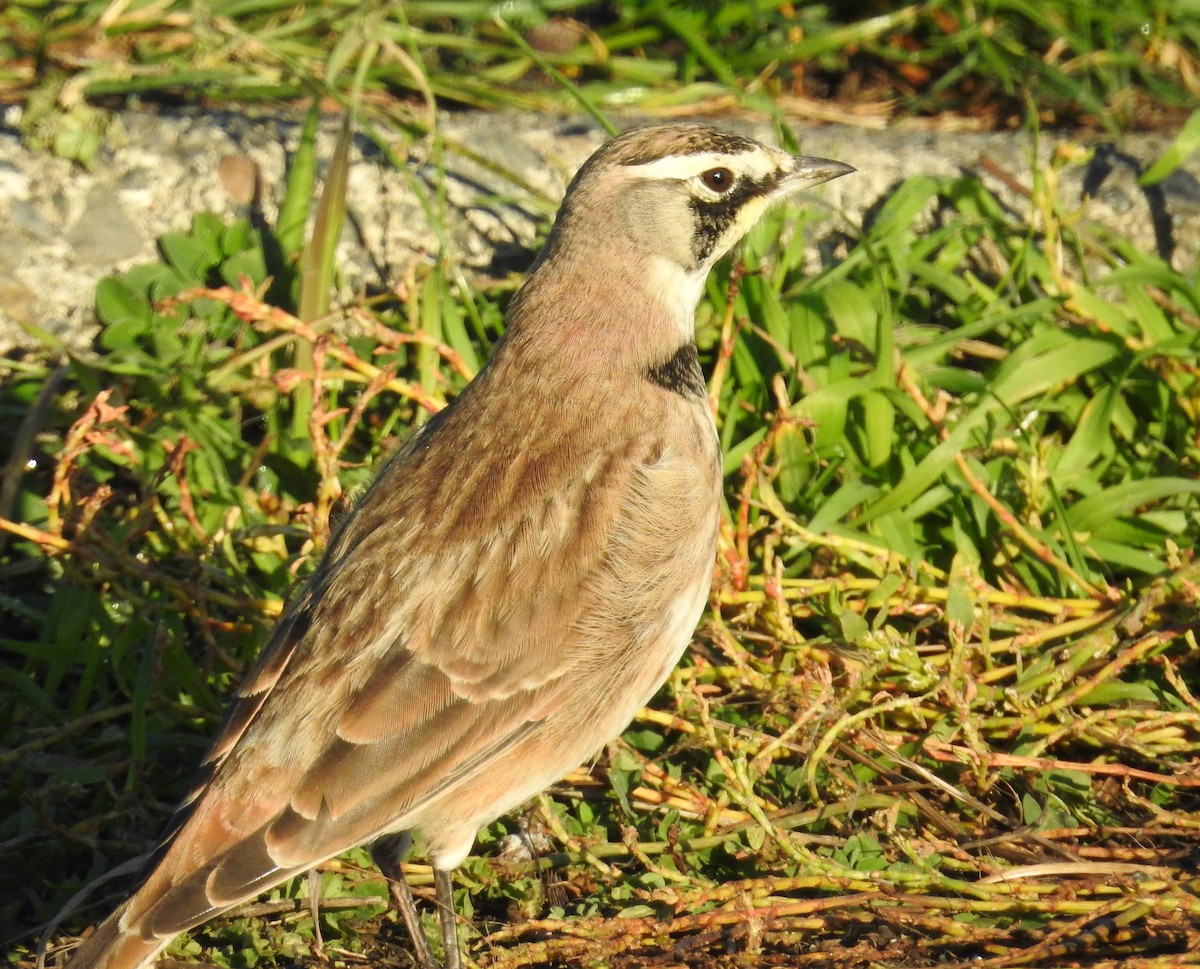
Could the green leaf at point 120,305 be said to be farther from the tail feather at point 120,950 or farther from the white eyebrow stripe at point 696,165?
the tail feather at point 120,950

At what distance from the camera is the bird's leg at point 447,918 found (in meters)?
4.22

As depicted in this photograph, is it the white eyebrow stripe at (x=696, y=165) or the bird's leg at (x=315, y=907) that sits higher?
the white eyebrow stripe at (x=696, y=165)

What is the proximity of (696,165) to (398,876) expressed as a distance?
2224 mm

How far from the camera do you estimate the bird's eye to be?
15.6ft

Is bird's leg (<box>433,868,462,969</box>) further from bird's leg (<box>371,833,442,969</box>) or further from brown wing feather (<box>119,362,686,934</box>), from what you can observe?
brown wing feather (<box>119,362,686,934</box>)

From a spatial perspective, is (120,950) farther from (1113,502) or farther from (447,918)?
(1113,502)

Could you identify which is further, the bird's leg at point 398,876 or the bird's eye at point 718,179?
the bird's eye at point 718,179

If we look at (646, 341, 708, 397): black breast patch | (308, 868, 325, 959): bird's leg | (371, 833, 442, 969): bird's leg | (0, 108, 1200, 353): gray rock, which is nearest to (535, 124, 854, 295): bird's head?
(646, 341, 708, 397): black breast patch

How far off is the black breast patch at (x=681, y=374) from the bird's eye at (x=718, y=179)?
47 centimetres

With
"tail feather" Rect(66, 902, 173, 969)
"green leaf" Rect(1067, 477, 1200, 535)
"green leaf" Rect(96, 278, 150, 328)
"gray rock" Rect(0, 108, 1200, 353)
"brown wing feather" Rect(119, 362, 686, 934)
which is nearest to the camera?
"tail feather" Rect(66, 902, 173, 969)

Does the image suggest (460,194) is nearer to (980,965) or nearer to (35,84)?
(35,84)

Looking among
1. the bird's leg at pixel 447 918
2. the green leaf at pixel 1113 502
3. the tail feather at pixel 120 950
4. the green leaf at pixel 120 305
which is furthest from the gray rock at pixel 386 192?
the tail feather at pixel 120 950

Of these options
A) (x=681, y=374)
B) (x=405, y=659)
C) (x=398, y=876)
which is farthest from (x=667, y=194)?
(x=398, y=876)

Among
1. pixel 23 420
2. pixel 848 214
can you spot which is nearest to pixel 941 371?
pixel 848 214
